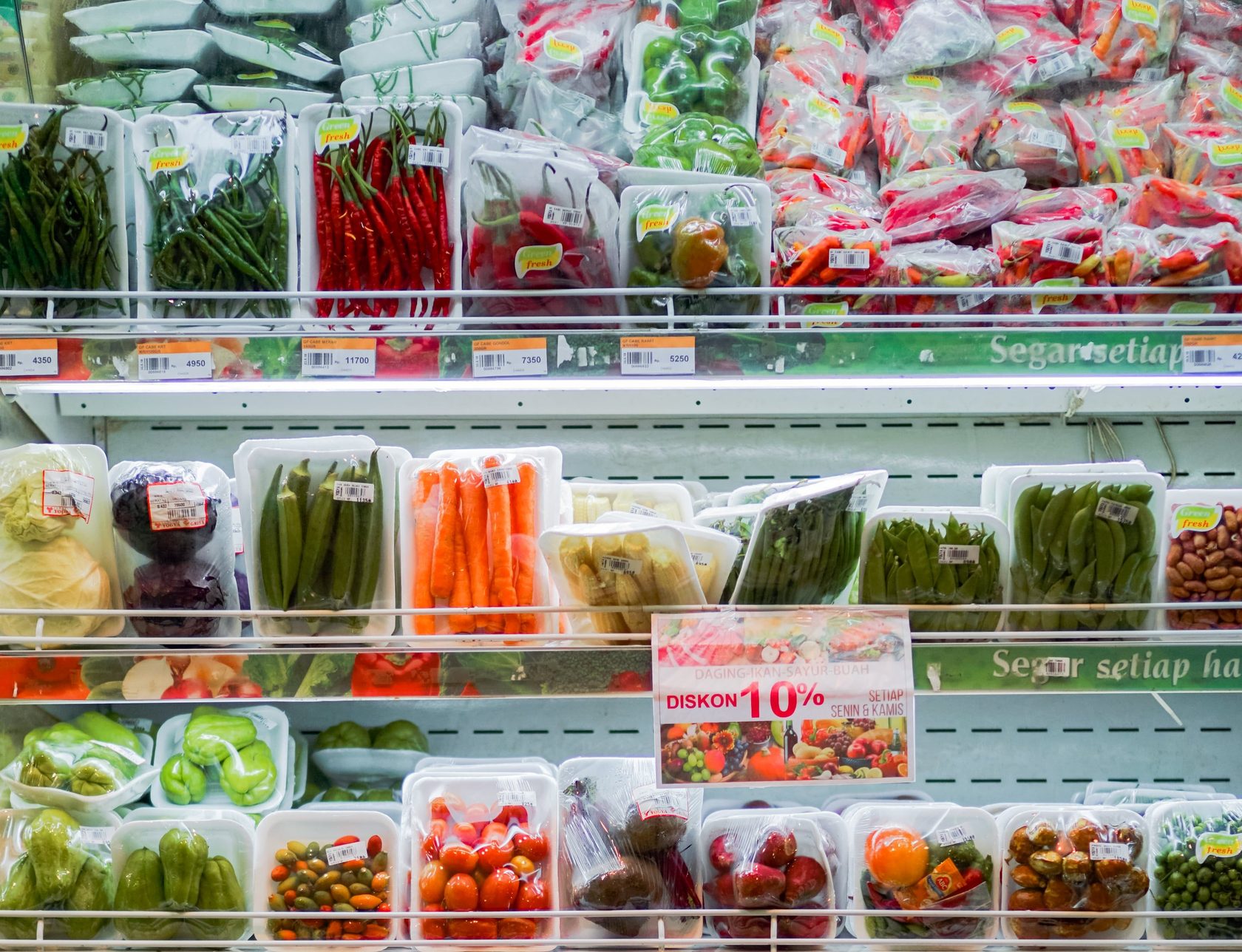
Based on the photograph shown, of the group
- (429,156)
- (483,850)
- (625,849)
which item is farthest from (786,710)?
(429,156)

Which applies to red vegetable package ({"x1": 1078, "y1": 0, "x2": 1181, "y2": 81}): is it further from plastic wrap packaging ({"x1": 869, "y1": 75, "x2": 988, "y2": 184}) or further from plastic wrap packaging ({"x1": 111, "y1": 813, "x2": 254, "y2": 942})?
plastic wrap packaging ({"x1": 111, "y1": 813, "x2": 254, "y2": 942})

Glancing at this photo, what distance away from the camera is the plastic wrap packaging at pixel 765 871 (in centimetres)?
149

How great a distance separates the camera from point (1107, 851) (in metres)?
1.50

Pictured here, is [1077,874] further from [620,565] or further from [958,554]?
[620,565]

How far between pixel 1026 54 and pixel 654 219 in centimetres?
94

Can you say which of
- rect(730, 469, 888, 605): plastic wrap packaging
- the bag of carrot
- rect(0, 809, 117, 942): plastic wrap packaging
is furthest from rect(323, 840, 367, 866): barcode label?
the bag of carrot

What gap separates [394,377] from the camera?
4.28 ft

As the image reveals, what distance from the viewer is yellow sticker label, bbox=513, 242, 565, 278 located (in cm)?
149

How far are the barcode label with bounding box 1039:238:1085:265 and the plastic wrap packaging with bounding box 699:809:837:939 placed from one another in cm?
92

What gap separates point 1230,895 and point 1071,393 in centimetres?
82

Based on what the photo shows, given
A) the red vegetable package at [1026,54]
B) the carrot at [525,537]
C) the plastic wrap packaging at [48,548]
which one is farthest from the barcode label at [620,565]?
the red vegetable package at [1026,54]

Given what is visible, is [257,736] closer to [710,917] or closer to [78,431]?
[78,431]

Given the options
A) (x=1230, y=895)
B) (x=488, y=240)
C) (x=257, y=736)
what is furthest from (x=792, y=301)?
(x=257, y=736)

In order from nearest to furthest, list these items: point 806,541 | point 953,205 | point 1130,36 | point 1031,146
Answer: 1. point 806,541
2. point 953,205
3. point 1031,146
4. point 1130,36
